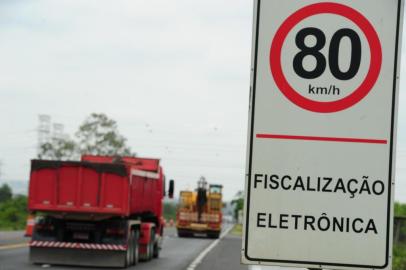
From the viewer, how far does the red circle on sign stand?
4.26 m

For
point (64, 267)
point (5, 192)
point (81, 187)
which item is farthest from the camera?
point (5, 192)

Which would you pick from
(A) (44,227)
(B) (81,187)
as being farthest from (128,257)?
(B) (81,187)

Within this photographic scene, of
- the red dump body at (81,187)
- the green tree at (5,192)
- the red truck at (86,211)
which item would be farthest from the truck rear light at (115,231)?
the green tree at (5,192)

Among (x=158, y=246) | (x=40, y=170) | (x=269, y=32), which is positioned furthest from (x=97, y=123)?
(x=269, y=32)

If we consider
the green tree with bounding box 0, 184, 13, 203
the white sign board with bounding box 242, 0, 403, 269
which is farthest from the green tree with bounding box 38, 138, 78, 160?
the white sign board with bounding box 242, 0, 403, 269

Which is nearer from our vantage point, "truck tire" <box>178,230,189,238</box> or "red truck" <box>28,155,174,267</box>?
"red truck" <box>28,155,174,267</box>

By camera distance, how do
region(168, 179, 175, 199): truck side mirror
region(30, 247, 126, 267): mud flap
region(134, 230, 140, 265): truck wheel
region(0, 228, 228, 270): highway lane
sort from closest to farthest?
region(0, 228, 228, 270): highway lane → region(30, 247, 126, 267): mud flap → region(134, 230, 140, 265): truck wheel → region(168, 179, 175, 199): truck side mirror

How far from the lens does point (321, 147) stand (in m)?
4.26

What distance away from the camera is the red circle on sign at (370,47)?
4262 mm

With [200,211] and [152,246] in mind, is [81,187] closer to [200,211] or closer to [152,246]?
[152,246]

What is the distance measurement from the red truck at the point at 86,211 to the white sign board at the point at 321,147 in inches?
744

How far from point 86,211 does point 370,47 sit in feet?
64.6

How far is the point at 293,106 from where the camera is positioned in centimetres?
427

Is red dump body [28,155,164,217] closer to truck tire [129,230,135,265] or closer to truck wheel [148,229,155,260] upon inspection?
truck tire [129,230,135,265]
